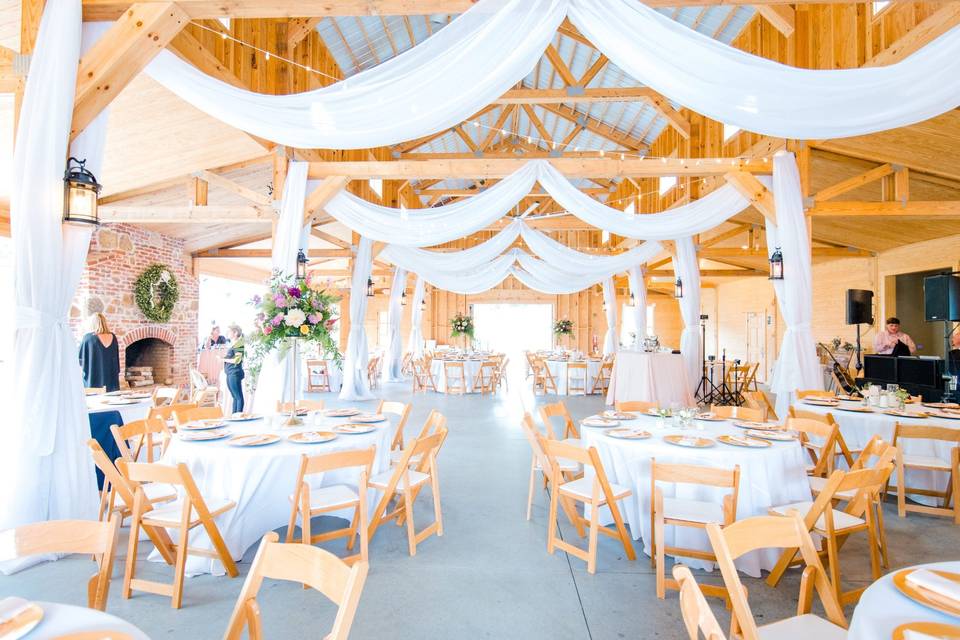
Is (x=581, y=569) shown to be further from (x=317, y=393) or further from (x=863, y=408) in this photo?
(x=317, y=393)

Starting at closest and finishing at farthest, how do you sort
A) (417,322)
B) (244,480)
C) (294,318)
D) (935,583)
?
(935,583) → (244,480) → (294,318) → (417,322)

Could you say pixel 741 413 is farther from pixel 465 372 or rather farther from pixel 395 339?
pixel 395 339

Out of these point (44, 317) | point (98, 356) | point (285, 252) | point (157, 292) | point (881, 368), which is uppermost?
point (285, 252)

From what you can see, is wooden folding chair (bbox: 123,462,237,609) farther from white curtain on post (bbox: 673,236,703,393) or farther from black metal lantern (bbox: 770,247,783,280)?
white curtain on post (bbox: 673,236,703,393)

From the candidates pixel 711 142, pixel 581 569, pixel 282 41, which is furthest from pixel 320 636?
pixel 711 142

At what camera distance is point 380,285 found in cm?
1992

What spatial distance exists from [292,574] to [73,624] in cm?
55

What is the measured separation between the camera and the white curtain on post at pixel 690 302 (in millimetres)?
8961

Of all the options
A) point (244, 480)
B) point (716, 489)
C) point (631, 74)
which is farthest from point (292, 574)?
point (631, 74)

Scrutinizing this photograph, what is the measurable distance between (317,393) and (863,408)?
9.35 m

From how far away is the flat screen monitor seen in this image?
7362 millimetres

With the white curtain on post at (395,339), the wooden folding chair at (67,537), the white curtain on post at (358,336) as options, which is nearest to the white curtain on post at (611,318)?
the white curtain on post at (395,339)

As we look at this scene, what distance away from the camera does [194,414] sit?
4238 mm

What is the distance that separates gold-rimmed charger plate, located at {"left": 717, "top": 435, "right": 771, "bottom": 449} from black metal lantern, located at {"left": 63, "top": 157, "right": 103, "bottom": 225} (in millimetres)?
4359
